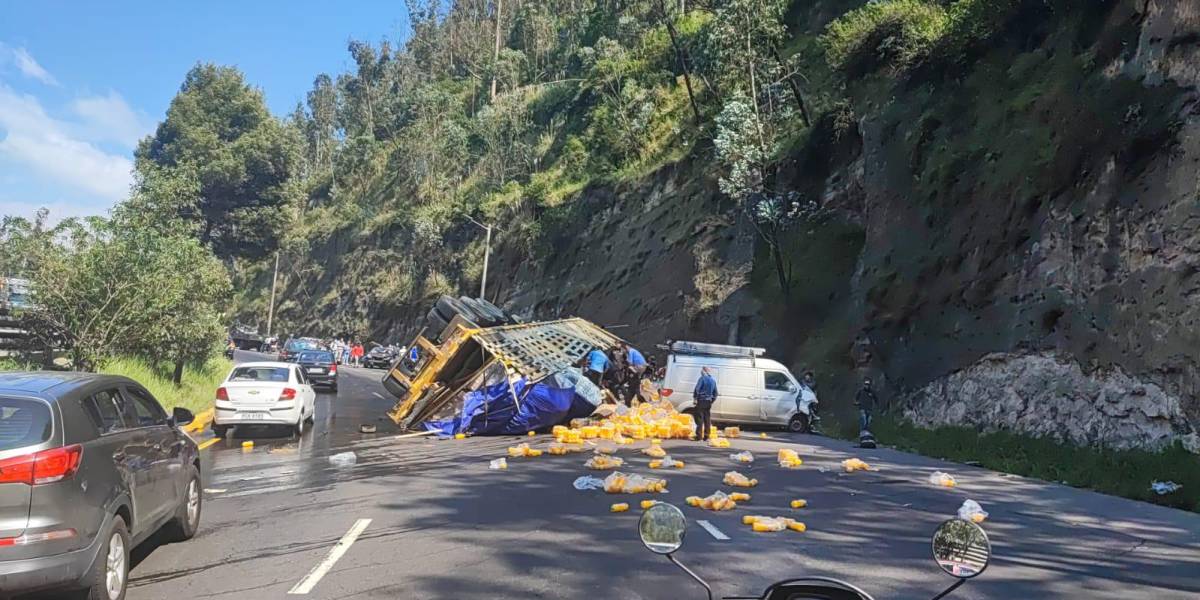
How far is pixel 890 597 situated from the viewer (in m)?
6.12

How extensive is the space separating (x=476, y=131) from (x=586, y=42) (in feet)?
38.1

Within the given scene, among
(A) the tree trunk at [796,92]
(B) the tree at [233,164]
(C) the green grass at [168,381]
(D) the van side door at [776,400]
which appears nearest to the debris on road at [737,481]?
(D) the van side door at [776,400]

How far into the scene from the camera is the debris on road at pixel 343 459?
13350 millimetres

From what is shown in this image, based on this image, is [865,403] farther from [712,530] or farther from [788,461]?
[712,530]

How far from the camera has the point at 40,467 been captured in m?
5.18

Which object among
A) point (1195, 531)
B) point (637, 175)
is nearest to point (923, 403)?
point (1195, 531)

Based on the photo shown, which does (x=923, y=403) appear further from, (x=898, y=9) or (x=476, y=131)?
(x=476, y=131)

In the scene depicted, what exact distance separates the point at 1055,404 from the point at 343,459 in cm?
1212

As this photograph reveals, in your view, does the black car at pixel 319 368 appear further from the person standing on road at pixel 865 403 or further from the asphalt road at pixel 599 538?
the person standing on road at pixel 865 403

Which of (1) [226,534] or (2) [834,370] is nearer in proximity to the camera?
(1) [226,534]

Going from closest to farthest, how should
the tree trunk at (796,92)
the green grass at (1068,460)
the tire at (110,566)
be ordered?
the tire at (110,566) → the green grass at (1068,460) → the tree trunk at (796,92)

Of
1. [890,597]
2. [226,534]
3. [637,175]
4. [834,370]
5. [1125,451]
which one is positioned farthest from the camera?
[637,175]

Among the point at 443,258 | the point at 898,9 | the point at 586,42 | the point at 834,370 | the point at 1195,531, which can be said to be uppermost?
the point at 586,42

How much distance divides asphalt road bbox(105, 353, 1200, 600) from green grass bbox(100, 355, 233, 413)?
6.62 meters
